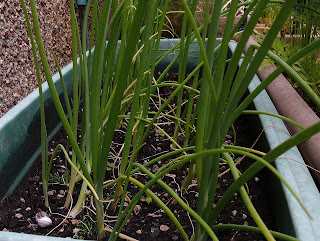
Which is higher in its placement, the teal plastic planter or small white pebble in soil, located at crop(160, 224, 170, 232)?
the teal plastic planter

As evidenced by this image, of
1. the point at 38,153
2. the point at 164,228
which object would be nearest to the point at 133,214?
the point at 164,228

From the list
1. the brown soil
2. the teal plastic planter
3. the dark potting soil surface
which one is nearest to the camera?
the teal plastic planter

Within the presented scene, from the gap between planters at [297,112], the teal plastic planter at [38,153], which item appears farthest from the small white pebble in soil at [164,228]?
the gap between planters at [297,112]

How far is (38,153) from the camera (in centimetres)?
81

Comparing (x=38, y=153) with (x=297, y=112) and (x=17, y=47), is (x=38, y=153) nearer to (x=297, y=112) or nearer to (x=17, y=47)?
(x=17, y=47)

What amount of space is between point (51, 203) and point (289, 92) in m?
0.67

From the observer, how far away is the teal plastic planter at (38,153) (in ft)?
1.54

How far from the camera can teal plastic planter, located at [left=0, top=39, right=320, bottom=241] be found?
469 millimetres

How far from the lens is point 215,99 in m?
0.47

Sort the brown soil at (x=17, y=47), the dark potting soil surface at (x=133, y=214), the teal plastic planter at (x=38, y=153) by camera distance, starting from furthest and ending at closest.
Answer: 1. the brown soil at (x=17, y=47)
2. the dark potting soil surface at (x=133, y=214)
3. the teal plastic planter at (x=38, y=153)

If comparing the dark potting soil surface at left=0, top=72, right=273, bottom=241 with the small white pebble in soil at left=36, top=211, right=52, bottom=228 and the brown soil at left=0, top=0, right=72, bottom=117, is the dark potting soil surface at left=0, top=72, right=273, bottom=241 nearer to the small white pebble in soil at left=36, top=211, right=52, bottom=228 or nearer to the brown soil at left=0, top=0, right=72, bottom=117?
the small white pebble in soil at left=36, top=211, right=52, bottom=228

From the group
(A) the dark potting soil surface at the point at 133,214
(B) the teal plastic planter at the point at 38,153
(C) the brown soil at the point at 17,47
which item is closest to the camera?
(B) the teal plastic planter at the point at 38,153

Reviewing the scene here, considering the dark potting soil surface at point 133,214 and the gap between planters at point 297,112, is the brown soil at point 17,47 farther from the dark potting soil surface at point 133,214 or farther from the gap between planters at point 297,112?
the gap between planters at point 297,112

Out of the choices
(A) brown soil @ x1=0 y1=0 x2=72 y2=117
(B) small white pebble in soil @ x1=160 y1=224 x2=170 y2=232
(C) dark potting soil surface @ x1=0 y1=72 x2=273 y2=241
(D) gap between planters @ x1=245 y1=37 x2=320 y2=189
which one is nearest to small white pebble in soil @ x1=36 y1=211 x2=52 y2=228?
(C) dark potting soil surface @ x1=0 y1=72 x2=273 y2=241
